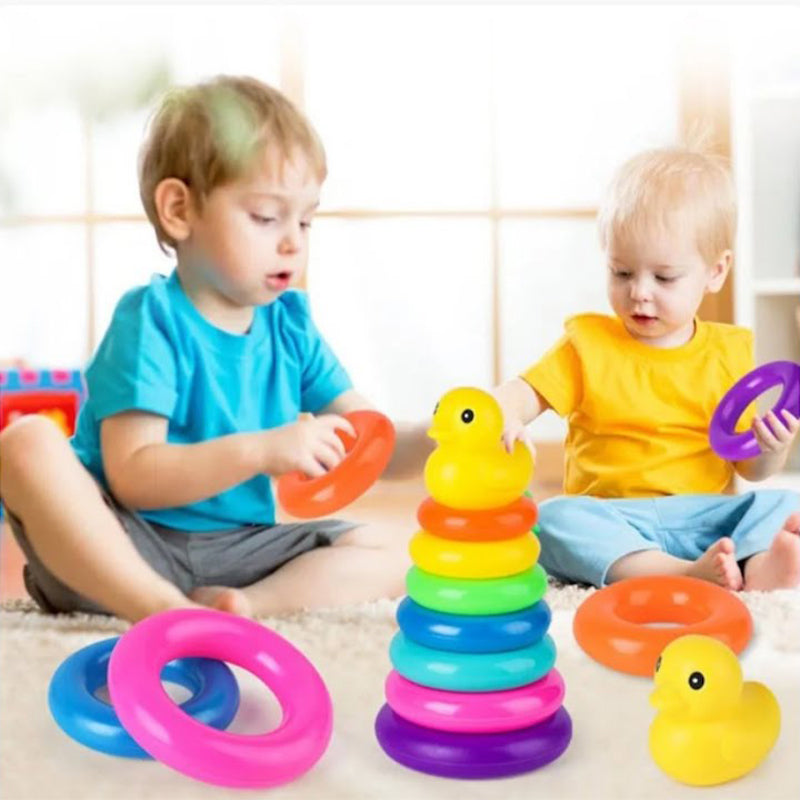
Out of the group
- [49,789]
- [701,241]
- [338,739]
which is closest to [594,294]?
[701,241]

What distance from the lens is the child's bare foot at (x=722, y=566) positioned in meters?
0.88

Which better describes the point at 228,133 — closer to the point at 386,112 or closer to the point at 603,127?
the point at 386,112

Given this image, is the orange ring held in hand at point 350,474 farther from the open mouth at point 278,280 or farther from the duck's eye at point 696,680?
the duck's eye at point 696,680

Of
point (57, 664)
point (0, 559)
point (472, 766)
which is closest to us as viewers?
point (472, 766)

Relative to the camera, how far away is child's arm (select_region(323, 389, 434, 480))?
0.80m

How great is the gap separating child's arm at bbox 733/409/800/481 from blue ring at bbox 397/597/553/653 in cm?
30

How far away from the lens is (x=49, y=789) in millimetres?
623

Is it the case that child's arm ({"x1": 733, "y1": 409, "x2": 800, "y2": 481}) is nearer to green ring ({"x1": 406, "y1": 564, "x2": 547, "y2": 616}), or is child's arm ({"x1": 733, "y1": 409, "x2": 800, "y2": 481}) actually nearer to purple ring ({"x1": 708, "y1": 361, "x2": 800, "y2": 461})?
purple ring ({"x1": 708, "y1": 361, "x2": 800, "y2": 461})

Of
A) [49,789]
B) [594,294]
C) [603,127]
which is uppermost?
[603,127]

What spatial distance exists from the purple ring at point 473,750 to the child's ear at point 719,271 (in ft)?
1.10

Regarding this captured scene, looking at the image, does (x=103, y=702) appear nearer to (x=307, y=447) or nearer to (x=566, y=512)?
(x=307, y=447)

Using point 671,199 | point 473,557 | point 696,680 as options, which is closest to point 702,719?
point 696,680

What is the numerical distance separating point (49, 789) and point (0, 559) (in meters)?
0.29

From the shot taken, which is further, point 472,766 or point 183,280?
point 183,280
